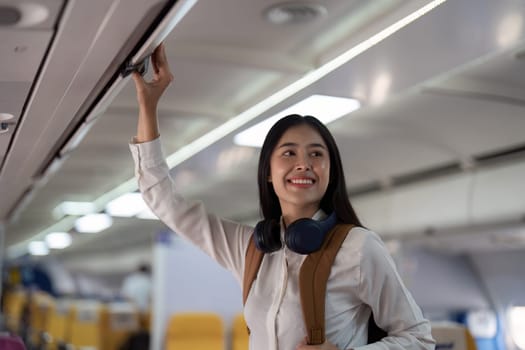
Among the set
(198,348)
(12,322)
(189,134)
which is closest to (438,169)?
(189,134)

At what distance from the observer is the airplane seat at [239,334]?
22.9 ft

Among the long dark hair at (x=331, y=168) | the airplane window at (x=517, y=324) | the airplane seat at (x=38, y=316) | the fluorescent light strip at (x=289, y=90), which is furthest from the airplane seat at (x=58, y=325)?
Answer: the long dark hair at (x=331, y=168)

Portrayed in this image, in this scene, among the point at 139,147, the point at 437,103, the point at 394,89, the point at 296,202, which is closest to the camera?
the point at 296,202

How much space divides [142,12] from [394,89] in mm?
3017

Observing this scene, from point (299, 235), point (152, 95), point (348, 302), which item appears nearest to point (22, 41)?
point (152, 95)

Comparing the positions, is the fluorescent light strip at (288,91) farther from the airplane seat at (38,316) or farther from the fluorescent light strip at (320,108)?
the airplane seat at (38,316)

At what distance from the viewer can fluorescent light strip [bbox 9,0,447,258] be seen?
3.41 meters

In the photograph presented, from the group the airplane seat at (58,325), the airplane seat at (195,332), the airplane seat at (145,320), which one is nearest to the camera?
the airplane seat at (195,332)

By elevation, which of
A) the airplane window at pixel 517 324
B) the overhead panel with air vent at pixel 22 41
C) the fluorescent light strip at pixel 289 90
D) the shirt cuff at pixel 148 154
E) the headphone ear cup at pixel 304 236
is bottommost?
the airplane window at pixel 517 324

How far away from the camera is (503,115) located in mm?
6203

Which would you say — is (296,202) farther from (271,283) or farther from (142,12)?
(142,12)

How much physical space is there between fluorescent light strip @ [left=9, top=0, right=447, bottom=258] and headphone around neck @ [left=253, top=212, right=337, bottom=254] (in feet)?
4.64

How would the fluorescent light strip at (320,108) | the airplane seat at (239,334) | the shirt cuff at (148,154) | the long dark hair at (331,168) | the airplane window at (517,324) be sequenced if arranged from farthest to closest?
the airplane window at (517,324)
the airplane seat at (239,334)
the fluorescent light strip at (320,108)
the shirt cuff at (148,154)
the long dark hair at (331,168)

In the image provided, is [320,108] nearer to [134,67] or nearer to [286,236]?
[134,67]
